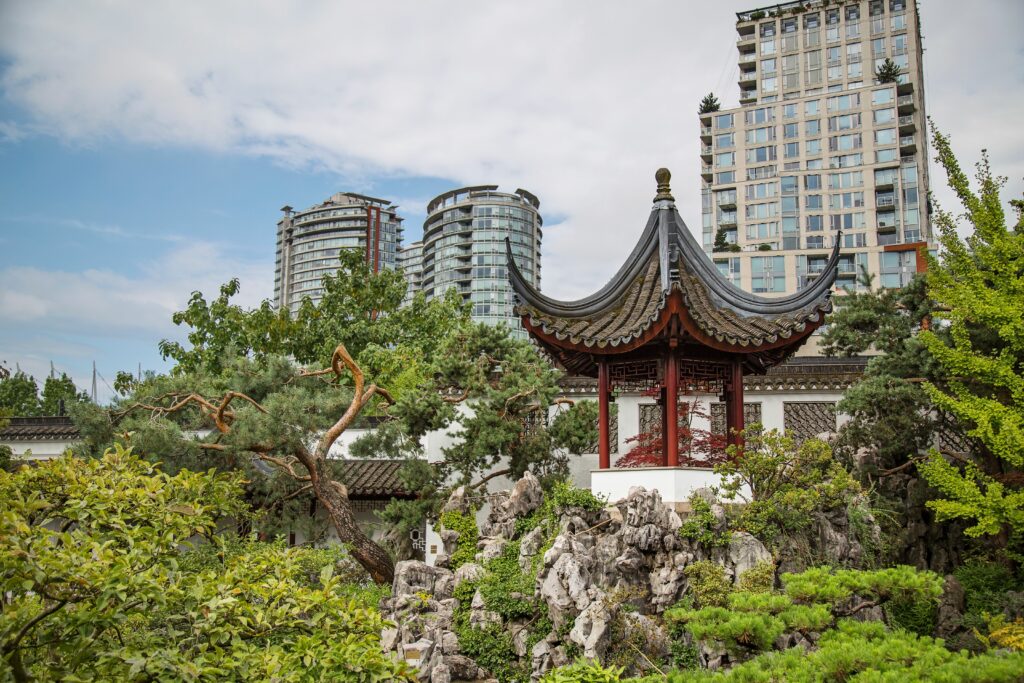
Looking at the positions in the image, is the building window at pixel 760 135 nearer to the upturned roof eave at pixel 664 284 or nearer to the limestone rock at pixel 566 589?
the upturned roof eave at pixel 664 284

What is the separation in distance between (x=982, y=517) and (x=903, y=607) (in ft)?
5.15

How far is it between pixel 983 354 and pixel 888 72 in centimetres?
3383

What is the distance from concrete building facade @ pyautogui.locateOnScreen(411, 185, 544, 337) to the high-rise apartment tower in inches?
634

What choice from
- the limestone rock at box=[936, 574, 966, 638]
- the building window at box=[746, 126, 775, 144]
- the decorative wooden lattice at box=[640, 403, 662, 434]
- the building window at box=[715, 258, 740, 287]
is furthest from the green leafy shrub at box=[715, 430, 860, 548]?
the building window at box=[746, 126, 775, 144]

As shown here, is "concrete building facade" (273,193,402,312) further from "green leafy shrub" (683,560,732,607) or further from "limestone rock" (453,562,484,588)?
"green leafy shrub" (683,560,732,607)

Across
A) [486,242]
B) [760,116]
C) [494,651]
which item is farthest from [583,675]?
[486,242]

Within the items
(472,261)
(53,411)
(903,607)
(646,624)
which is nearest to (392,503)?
(646,624)

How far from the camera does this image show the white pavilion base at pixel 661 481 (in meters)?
9.56

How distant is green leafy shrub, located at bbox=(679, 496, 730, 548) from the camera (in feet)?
29.8

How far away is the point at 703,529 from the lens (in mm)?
9133

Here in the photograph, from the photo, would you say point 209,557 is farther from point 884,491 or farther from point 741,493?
point 884,491

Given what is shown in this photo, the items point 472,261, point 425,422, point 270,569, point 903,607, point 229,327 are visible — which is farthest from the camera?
point 472,261

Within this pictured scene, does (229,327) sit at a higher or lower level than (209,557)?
higher

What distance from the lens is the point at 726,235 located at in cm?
4516
